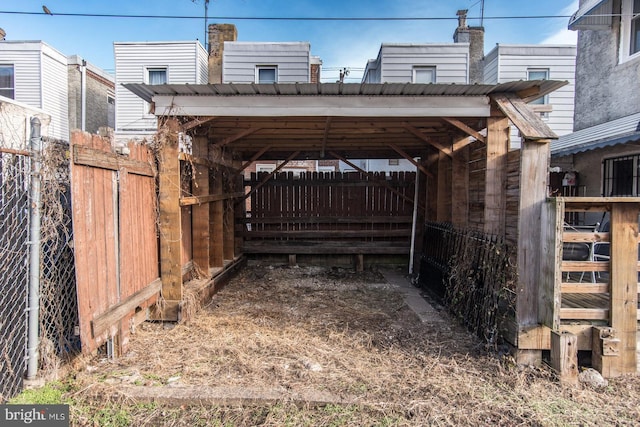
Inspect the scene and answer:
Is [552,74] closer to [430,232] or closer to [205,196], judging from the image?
[430,232]

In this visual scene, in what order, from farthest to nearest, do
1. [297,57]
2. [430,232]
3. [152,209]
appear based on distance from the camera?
[297,57] < [430,232] < [152,209]

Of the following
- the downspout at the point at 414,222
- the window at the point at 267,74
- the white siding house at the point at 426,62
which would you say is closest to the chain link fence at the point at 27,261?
the downspout at the point at 414,222

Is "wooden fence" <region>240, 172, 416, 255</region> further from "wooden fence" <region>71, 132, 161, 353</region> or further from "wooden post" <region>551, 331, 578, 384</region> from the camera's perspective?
"wooden post" <region>551, 331, 578, 384</region>

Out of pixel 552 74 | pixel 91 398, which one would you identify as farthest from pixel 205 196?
pixel 552 74

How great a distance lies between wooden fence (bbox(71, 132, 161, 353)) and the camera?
8.16 feet

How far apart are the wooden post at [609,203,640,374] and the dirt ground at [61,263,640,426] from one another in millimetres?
226

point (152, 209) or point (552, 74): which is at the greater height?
point (552, 74)

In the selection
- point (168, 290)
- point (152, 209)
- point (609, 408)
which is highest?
point (152, 209)

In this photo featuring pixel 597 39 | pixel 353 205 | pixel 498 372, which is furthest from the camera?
pixel 353 205

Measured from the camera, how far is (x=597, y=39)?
7023 mm

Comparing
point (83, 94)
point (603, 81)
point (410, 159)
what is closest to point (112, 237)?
point (410, 159)

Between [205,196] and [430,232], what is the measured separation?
375 cm

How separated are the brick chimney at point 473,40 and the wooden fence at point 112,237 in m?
12.3

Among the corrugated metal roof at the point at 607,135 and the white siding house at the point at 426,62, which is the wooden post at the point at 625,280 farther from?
the white siding house at the point at 426,62
